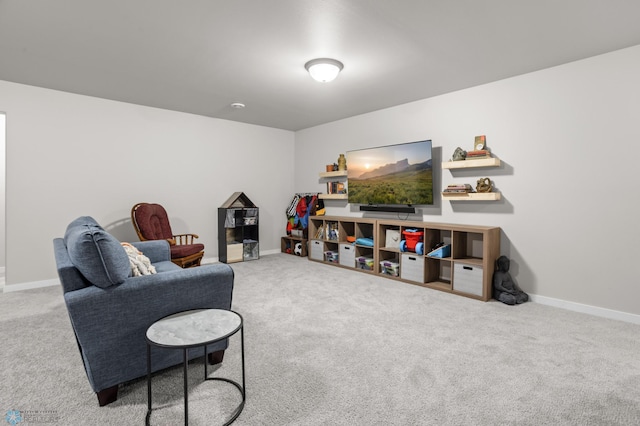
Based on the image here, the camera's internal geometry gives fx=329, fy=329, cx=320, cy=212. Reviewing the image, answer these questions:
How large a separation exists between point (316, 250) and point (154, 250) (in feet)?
9.06

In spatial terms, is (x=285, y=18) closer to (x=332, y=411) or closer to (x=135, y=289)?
(x=135, y=289)

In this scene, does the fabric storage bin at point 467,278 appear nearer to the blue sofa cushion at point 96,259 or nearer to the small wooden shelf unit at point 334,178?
the small wooden shelf unit at point 334,178

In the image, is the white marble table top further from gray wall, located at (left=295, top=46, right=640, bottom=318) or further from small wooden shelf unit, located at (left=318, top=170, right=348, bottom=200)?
small wooden shelf unit, located at (left=318, top=170, right=348, bottom=200)

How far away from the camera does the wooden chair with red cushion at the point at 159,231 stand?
4.15 m

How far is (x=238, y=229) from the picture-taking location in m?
5.91

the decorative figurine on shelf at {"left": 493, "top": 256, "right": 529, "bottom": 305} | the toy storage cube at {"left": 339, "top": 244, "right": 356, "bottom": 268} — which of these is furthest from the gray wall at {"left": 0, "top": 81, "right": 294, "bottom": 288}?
the decorative figurine on shelf at {"left": 493, "top": 256, "right": 529, "bottom": 305}

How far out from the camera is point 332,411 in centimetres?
173

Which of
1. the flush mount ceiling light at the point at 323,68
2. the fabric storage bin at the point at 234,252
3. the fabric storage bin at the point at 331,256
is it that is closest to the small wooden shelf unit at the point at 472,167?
the flush mount ceiling light at the point at 323,68

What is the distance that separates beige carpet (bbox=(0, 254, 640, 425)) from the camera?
1.72 metres

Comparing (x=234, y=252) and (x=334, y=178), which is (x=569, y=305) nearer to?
(x=334, y=178)

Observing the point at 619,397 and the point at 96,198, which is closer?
the point at 619,397

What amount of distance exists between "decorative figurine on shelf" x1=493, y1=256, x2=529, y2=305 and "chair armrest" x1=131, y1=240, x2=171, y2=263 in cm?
358

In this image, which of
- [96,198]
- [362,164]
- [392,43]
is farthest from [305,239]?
[392,43]

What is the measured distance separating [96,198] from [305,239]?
3.26m
